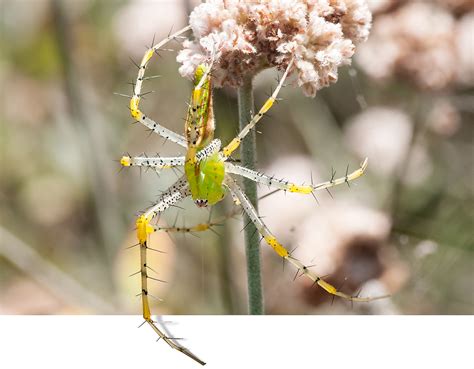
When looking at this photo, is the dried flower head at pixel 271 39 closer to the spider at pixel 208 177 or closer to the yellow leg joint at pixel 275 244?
the spider at pixel 208 177

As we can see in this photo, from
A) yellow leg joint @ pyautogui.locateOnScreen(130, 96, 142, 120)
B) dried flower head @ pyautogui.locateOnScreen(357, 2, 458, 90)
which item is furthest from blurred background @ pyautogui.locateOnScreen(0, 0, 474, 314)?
yellow leg joint @ pyautogui.locateOnScreen(130, 96, 142, 120)

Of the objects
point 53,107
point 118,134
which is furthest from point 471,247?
point 53,107

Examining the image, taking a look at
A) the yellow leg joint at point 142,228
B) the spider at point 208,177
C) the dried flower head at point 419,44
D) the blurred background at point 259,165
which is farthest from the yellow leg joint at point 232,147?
the dried flower head at point 419,44

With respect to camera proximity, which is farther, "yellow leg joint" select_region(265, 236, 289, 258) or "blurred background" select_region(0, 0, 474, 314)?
"blurred background" select_region(0, 0, 474, 314)

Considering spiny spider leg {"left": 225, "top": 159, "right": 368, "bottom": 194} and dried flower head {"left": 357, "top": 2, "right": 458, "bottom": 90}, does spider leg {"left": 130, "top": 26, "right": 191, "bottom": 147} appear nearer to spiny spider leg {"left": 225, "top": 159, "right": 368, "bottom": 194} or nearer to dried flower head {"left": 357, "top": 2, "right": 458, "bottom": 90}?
spiny spider leg {"left": 225, "top": 159, "right": 368, "bottom": 194}

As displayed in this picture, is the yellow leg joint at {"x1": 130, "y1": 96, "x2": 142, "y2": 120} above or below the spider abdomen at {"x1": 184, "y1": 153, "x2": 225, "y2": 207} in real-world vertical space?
above

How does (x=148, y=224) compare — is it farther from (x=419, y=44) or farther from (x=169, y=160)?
(x=419, y=44)
